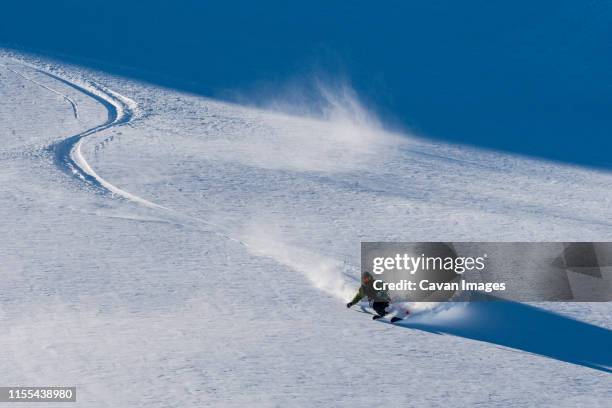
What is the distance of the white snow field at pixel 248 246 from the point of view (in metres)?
9.25

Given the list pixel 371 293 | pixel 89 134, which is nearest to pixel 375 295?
pixel 371 293

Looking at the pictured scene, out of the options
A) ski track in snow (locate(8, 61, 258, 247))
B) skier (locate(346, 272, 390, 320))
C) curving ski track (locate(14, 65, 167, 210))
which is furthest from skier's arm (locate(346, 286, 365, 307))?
curving ski track (locate(14, 65, 167, 210))

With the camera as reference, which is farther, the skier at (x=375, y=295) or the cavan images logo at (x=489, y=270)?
the cavan images logo at (x=489, y=270)

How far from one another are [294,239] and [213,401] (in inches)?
198

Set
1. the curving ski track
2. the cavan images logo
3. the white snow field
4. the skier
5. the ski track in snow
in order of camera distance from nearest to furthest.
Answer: the white snow field, the skier, the cavan images logo, the ski track in snow, the curving ski track

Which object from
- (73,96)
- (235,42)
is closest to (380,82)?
(235,42)

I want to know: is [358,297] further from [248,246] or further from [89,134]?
[89,134]

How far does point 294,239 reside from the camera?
1348 cm

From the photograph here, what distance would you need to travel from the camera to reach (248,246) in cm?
1316

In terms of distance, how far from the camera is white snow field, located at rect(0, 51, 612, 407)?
9.25 m

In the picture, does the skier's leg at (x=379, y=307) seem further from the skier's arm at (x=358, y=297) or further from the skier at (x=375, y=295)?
the skier's arm at (x=358, y=297)

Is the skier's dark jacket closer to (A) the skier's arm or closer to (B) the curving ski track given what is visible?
(A) the skier's arm

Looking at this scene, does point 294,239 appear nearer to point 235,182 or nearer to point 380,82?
A: point 235,182

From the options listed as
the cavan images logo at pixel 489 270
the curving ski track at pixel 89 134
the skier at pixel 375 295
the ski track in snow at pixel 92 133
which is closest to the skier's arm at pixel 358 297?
the skier at pixel 375 295
